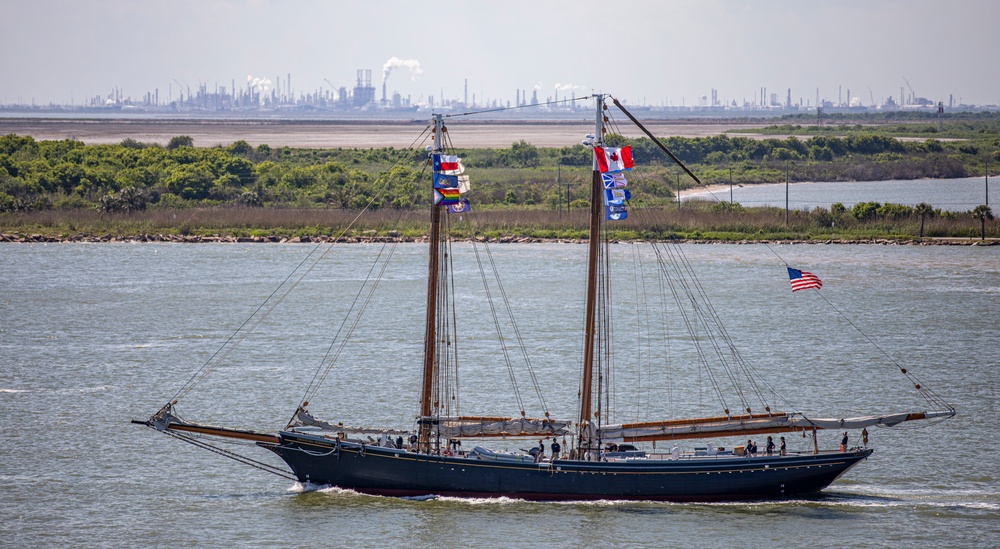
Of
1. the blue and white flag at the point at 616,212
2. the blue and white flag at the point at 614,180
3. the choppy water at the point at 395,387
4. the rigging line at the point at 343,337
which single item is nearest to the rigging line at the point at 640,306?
the choppy water at the point at 395,387

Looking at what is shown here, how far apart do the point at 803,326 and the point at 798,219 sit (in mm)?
41343

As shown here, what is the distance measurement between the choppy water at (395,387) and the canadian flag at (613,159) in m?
10.2

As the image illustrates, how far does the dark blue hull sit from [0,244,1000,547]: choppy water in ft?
1.64

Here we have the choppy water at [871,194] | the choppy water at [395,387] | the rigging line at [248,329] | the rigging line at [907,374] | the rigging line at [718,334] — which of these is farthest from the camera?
the choppy water at [871,194]

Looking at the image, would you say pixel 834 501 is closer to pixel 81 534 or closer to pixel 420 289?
pixel 81 534

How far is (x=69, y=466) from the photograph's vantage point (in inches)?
1654

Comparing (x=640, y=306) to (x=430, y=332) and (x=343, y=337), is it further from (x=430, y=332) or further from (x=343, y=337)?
(x=430, y=332)

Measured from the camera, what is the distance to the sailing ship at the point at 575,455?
37312mm

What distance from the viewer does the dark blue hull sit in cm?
3722

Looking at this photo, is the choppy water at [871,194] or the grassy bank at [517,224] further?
the choppy water at [871,194]

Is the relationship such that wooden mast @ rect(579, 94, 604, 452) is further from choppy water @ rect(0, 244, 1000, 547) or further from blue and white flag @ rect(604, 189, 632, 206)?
choppy water @ rect(0, 244, 1000, 547)

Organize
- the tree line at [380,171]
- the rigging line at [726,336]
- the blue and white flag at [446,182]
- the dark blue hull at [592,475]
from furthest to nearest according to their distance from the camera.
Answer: the tree line at [380,171] → the rigging line at [726,336] → the blue and white flag at [446,182] → the dark blue hull at [592,475]

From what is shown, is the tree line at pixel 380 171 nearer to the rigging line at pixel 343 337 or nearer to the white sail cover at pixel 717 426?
the rigging line at pixel 343 337

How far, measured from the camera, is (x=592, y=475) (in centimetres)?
3741
